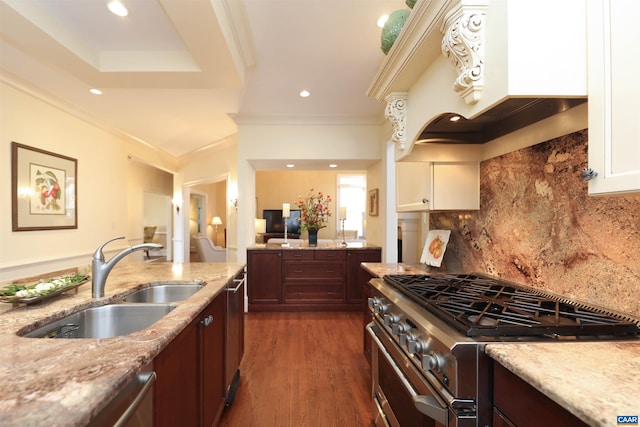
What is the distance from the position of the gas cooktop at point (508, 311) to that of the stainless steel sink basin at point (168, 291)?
1254mm

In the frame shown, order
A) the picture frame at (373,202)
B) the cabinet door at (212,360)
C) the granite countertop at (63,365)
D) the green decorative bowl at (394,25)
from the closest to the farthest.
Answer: the granite countertop at (63,365), the cabinet door at (212,360), the green decorative bowl at (394,25), the picture frame at (373,202)

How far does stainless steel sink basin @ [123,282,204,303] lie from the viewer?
5.89ft

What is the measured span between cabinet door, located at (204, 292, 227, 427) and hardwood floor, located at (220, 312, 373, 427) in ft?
1.11

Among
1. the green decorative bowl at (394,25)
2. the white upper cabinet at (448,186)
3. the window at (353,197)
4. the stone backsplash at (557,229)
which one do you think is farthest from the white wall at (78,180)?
the window at (353,197)

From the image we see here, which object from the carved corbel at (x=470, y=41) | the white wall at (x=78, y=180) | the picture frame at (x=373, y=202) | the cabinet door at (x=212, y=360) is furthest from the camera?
the picture frame at (x=373, y=202)

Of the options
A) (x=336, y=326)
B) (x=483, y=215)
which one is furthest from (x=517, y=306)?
(x=336, y=326)

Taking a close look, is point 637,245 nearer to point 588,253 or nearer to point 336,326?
point 588,253

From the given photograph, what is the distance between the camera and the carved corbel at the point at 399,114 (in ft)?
5.65

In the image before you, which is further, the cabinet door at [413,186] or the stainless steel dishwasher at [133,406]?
the cabinet door at [413,186]

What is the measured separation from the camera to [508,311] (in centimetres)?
110

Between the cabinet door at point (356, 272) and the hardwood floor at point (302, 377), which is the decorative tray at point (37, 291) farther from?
the cabinet door at point (356, 272)

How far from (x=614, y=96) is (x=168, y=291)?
218 cm

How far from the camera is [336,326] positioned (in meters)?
3.66

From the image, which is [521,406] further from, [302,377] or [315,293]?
[315,293]
